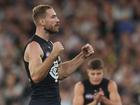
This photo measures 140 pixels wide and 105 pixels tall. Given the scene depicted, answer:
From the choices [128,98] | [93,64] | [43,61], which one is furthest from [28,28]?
[43,61]

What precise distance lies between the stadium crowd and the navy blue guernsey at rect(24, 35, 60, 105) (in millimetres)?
5768

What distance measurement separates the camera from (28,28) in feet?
56.7

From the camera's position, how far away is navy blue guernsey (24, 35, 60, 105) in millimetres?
8086

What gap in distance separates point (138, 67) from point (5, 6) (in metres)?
4.43

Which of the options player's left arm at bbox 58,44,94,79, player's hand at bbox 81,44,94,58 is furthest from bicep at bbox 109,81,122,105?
player's hand at bbox 81,44,94,58

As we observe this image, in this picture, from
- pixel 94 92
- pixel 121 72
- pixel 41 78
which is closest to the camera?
pixel 41 78

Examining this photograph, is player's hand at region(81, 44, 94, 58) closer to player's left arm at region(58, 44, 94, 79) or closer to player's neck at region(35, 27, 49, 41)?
player's left arm at region(58, 44, 94, 79)

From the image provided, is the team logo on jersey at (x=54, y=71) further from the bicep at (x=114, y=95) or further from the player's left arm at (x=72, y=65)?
the bicep at (x=114, y=95)

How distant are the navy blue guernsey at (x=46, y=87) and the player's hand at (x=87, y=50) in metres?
0.50

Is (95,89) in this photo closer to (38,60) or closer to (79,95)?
(79,95)

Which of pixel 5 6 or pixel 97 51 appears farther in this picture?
pixel 5 6

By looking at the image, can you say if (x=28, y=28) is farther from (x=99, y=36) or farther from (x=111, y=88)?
(x=111, y=88)

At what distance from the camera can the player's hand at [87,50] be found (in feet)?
27.7

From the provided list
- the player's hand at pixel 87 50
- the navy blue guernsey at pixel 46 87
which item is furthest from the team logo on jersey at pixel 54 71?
the player's hand at pixel 87 50
